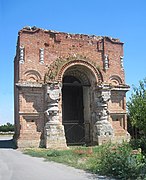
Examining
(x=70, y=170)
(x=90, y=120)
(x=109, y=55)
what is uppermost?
(x=109, y=55)

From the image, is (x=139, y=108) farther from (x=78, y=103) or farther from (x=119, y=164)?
(x=78, y=103)

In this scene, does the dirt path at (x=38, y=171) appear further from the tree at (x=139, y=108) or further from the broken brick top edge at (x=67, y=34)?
the broken brick top edge at (x=67, y=34)

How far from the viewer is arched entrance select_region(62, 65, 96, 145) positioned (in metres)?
23.4

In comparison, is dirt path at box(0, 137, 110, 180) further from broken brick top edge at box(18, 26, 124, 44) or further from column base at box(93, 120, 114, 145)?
broken brick top edge at box(18, 26, 124, 44)

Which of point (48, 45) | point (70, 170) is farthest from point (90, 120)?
point (70, 170)

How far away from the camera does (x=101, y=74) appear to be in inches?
898

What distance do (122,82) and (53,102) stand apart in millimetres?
6439

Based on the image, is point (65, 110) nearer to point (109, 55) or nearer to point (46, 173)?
point (109, 55)

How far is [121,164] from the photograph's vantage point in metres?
10.5

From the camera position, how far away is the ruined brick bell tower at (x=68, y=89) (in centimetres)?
2039

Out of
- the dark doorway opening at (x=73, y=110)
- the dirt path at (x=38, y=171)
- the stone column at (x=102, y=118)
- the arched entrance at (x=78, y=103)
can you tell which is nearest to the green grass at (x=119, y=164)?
the dirt path at (x=38, y=171)

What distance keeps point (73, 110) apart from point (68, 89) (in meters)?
1.86

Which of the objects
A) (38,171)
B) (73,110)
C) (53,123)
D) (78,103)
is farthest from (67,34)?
(38,171)

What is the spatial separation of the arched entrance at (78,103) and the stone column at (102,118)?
106cm
